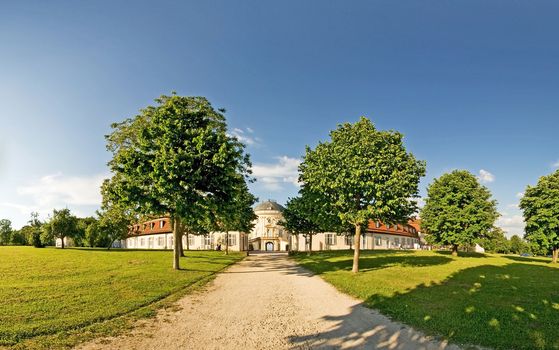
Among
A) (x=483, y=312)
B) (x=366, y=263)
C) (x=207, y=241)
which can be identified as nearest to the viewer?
(x=483, y=312)

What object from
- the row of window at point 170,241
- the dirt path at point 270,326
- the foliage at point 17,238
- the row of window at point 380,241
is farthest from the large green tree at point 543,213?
the foliage at point 17,238

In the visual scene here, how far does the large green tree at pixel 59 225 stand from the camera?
55.6 meters

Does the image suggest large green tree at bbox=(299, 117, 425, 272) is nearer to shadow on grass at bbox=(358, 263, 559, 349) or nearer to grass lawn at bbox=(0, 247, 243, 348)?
shadow on grass at bbox=(358, 263, 559, 349)

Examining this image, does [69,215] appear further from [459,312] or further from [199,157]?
[459,312]

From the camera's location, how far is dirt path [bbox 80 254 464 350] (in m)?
8.25

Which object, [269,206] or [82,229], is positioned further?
[269,206]

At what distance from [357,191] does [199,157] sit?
38.3ft

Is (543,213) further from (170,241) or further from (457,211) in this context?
(170,241)

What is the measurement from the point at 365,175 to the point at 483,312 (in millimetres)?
11665

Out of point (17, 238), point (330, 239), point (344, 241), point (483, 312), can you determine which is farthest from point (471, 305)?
point (17, 238)

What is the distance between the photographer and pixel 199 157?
20828 millimetres

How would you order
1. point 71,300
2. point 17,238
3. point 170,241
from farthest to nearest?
1. point 17,238
2. point 170,241
3. point 71,300

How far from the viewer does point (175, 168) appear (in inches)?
780

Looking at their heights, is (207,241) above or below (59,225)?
below
